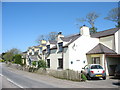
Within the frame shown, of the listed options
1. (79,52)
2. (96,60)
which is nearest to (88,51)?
(79,52)

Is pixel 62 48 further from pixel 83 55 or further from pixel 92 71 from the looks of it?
pixel 92 71

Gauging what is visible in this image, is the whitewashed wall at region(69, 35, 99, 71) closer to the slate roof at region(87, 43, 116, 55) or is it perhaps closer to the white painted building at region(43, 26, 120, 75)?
the white painted building at region(43, 26, 120, 75)

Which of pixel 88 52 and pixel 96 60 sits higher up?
pixel 88 52

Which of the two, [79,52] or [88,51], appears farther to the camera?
[88,51]

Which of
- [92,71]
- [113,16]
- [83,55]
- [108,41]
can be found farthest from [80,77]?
[113,16]

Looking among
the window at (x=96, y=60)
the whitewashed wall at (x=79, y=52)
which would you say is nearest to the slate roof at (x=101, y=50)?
the window at (x=96, y=60)

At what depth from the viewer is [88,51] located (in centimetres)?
2455

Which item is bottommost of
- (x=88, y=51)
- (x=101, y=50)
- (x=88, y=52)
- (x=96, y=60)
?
(x=96, y=60)

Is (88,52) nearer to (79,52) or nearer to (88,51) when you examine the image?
(88,51)

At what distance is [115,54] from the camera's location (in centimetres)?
2156

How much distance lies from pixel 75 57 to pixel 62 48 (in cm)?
334

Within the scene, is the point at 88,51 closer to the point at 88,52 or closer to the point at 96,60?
the point at 88,52

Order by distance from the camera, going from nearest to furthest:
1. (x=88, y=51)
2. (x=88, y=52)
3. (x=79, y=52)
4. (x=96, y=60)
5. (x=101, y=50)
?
1. (x=101, y=50)
2. (x=96, y=60)
3. (x=79, y=52)
4. (x=88, y=52)
5. (x=88, y=51)

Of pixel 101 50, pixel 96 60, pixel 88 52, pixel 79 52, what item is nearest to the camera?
pixel 101 50
